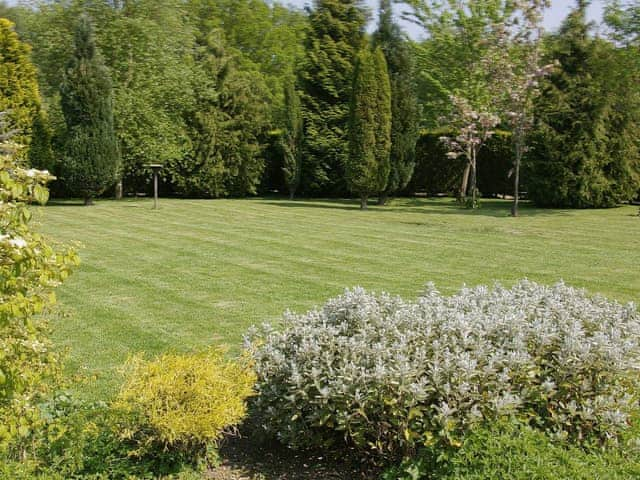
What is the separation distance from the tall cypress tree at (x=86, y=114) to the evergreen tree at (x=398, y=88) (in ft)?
28.3

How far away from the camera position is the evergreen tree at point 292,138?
70.6 ft

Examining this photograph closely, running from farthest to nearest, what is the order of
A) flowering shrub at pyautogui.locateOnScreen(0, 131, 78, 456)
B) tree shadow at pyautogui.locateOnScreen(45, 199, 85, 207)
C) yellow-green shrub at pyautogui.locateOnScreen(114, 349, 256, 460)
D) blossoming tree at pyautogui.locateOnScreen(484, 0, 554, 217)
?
tree shadow at pyautogui.locateOnScreen(45, 199, 85, 207) < blossoming tree at pyautogui.locateOnScreen(484, 0, 554, 217) < yellow-green shrub at pyautogui.locateOnScreen(114, 349, 256, 460) < flowering shrub at pyautogui.locateOnScreen(0, 131, 78, 456)

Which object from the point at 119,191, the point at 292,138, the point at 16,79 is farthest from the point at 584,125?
the point at 16,79

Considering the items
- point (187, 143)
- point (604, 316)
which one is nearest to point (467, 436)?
point (604, 316)

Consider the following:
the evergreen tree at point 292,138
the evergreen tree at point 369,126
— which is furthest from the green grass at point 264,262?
the evergreen tree at point 292,138

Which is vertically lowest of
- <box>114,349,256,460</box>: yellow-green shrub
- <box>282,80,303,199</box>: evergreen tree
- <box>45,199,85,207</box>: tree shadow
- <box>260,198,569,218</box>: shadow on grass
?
<box>114,349,256,460</box>: yellow-green shrub

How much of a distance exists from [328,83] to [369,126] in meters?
4.45

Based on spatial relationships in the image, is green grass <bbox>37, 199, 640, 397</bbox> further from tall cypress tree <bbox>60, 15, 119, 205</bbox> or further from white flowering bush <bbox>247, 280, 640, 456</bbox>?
tall cypress tree <bbox>60, 15, 119, 205</bbox>

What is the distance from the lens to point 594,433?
11.2 ft

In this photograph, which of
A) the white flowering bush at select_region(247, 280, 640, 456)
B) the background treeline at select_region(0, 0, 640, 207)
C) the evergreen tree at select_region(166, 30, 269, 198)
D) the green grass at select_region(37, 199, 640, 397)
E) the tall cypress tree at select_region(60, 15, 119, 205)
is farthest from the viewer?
the evergreen tree at select_region(166, 30, 269, 198)

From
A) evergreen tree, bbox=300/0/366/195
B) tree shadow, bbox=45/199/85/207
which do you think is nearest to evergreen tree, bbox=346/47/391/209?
evergreen tree, bbox=300/0/366/195

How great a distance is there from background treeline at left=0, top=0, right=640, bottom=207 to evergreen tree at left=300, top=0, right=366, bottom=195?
5cm

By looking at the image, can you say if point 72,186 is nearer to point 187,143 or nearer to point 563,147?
point 187,143

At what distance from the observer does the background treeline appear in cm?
1786
